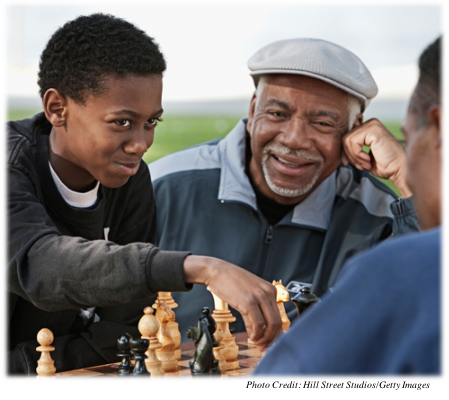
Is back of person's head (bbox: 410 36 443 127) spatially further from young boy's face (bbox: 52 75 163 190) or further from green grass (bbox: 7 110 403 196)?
green grass (bbox: 7 110 403 196)

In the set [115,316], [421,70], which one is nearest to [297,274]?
[115,316]

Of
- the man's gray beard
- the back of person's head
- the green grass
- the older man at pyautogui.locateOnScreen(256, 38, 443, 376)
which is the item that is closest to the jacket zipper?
the man's gray beard

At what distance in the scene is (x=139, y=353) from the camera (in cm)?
Result: 157

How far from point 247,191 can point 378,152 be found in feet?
2.26

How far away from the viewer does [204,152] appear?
3.22 meters

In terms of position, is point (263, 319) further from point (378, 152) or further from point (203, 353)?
point (378, 152)

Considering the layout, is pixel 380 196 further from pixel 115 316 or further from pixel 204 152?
pixel 115 316

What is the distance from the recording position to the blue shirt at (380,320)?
76 centimetres

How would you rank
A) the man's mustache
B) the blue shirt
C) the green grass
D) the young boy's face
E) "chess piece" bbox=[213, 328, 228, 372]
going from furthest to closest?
the green grass
the man's mustache
the young boy's face
"chess piece" bbox=[213, 328, 228, 372]
the blue shirt

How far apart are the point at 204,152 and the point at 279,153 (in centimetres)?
51

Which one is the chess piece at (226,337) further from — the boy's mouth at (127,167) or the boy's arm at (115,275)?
the boy's mouth at (127,167)

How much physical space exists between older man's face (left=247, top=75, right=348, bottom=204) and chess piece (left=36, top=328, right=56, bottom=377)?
156cm

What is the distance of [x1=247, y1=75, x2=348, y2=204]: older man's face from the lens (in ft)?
9.18

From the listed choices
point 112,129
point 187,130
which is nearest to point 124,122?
point 112,129
